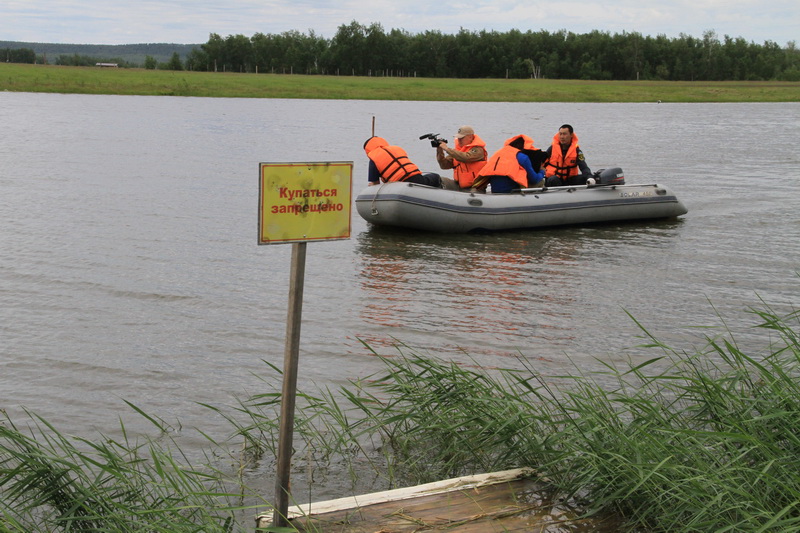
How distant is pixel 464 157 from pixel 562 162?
1.64 meters

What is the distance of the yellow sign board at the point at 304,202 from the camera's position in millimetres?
3574

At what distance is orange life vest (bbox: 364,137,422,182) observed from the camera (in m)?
12.1

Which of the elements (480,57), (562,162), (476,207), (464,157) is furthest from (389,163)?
(480,57)

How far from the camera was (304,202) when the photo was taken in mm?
3688

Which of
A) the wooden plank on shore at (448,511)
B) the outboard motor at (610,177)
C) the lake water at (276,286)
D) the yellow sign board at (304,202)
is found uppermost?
the yellow sign board at (304,202)

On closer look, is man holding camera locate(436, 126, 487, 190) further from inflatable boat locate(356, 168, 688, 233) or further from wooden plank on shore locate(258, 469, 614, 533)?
wooden plank on shore locate(258, 469, 614, 533)

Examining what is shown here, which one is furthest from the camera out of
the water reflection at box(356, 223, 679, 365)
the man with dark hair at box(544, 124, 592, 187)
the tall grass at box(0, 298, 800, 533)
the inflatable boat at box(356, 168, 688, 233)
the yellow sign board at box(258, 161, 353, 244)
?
the man with dark hair at box(544, 124, 592, 187)

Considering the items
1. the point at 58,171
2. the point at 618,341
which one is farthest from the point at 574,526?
the point at 58,171

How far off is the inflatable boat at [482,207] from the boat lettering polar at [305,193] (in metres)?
7.89

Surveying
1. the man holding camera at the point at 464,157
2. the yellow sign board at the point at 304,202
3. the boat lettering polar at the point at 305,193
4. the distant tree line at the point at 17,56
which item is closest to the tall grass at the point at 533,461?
the yellow sign board at the point at 304,202

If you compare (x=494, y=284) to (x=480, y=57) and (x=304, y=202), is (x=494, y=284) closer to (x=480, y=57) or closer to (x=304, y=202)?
(x=304, y=202)

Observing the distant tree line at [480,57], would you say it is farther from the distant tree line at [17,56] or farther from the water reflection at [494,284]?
the water reflection at [494,284]

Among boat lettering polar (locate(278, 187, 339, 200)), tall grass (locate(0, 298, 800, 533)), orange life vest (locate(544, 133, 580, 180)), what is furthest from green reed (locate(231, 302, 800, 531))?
orange life vest (locate(544, 133, 580, 180))

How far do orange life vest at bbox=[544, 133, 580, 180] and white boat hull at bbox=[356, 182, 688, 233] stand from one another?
16.7 inches
